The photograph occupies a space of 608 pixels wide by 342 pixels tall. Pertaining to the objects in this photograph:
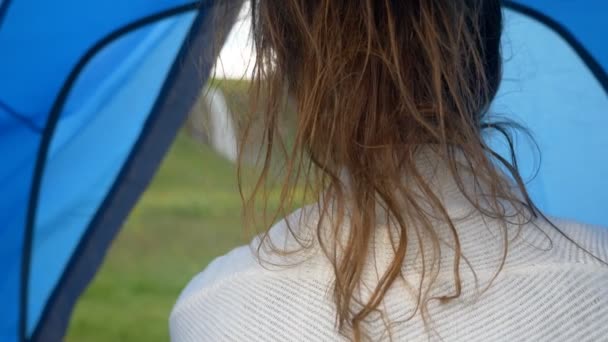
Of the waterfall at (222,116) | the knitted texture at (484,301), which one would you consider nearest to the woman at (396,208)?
the knitted texture at (484,301)

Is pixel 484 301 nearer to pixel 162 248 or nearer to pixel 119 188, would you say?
pixel 119 188

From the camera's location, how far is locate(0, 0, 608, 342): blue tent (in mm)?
1915

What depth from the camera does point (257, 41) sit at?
1.16m

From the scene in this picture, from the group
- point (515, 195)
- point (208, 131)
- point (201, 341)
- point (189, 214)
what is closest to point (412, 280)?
point (515, 195)

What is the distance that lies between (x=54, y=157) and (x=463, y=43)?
125 cm

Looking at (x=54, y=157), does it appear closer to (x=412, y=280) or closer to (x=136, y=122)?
(x=136, y=122)

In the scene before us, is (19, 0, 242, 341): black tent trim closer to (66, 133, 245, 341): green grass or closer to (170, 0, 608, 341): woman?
(170, 0, 608, 341): woman

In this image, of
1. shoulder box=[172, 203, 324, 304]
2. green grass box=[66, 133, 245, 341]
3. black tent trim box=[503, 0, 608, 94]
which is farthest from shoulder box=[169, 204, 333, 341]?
green grass box=[66, 133, 245, 341]

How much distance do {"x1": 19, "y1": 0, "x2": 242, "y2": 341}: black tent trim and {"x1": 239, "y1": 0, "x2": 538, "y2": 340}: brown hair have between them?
1.04m

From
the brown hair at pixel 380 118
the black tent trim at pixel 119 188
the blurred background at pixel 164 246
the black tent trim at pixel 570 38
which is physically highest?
the black tent trim at pixel 570 38

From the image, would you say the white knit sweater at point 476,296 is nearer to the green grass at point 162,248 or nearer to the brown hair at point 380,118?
the brown hair at point 380,118

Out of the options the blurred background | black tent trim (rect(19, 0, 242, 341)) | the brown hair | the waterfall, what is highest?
the brown hair

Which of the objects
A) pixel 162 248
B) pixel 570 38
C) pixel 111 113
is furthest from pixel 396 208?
pixel 162 248

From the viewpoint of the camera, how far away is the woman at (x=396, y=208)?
40.5 inches
